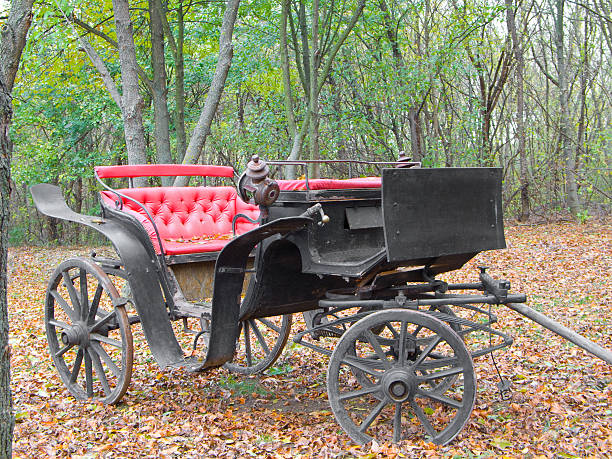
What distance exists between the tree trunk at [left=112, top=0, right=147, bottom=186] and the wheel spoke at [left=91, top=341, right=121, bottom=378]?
15.2 ft

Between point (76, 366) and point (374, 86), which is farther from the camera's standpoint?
point (374, 86)

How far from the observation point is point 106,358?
486 cm

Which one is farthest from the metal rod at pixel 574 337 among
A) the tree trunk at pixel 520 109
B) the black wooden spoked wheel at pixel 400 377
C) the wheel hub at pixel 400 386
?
the tree trunk at pixel 520 109

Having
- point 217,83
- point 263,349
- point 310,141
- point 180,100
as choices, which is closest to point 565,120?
point 310,141

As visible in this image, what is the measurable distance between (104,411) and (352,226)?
2409mm

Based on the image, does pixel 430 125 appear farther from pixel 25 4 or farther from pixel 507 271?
pixel 25 4

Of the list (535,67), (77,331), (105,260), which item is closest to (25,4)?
(105,260)

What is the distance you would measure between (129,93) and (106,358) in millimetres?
5400

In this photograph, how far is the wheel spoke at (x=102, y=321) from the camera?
4.88 metres

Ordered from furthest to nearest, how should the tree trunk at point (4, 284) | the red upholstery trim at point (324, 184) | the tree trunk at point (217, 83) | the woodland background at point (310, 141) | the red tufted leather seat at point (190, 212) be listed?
the tree trunk at point (217, 83) < the red tufted leather seat at point (190, 212) < the woodland background at point (310, 141) < the red upholstery trim at point (324, 184) < the tree trunk at point (4, 284)

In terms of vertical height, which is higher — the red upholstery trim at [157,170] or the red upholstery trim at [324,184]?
the red upholstery trim at [157,170]

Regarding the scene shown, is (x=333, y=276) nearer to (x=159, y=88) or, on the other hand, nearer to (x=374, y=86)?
(x=159, y=88)

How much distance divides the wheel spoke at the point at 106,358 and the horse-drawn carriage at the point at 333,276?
11mm

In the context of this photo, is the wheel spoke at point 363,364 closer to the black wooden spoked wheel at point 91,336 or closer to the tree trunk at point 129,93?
the black wooden spoked wheel at point 91,336
